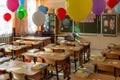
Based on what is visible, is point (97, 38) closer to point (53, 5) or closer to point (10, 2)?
point (53, 5)

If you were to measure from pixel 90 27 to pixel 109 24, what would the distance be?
3.25 feet

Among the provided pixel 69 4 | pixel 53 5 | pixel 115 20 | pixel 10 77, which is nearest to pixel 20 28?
pixel 53 5

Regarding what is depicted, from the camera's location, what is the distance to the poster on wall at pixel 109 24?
9.37 meters

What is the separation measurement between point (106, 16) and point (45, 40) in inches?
130

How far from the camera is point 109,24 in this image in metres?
9.50

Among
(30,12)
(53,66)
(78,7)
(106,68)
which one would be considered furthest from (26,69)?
(30,12)

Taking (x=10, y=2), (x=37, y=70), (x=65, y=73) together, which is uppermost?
(x=10, y=2)

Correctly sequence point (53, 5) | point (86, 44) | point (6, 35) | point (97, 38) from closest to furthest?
point (86, 44), point (6, 35), point (97, 38), point (53, 5)

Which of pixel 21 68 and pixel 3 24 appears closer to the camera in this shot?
pixel 21 68

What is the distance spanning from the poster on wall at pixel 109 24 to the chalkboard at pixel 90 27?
215mm

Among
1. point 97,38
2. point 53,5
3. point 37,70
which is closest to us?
point 37,70

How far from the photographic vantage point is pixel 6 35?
28.3ft

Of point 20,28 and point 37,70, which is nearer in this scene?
point 37,70

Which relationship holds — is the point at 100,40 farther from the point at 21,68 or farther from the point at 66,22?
the point at 21,68
